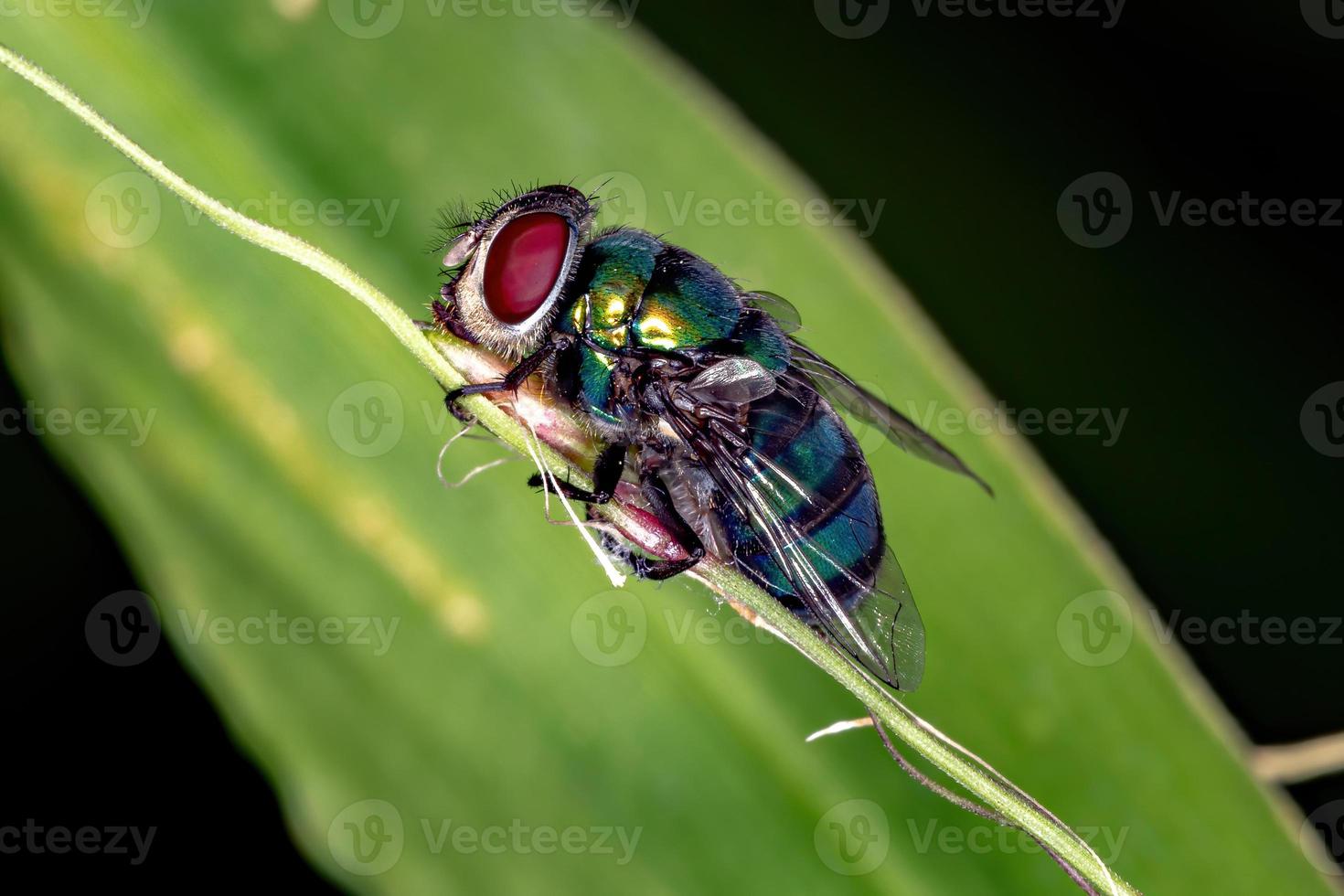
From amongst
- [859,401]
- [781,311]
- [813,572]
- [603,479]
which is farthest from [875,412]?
[603,479]

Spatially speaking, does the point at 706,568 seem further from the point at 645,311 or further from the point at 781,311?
the point at 781,311

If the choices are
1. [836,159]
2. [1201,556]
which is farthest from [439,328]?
[1201,556]

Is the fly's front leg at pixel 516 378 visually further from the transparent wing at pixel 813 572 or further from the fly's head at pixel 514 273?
the transparent wing at pixel 813 572

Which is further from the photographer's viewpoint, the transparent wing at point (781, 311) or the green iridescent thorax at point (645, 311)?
the transparent wing at point (781, 311)

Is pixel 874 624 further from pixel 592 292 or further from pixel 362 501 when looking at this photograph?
pixel 362 501

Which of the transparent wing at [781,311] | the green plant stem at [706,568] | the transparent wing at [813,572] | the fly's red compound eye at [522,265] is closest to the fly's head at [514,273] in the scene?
the fly's red compound eye at [522,265]

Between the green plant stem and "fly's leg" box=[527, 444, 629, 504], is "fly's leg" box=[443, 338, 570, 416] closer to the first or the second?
the green plant stem
